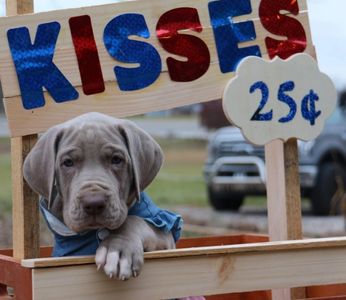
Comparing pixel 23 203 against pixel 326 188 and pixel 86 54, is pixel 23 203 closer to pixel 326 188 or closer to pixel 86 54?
pixel 86 54

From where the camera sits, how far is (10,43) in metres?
3.00

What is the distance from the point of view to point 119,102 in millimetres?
3168

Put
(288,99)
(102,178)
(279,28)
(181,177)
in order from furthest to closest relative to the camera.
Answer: (181,177), (279,28), (288,99), (102,178)

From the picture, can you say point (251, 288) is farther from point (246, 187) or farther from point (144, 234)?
point (246, 187)

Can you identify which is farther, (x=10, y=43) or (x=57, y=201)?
(x=10, y=43)

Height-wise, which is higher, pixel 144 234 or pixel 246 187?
pixel 246 187

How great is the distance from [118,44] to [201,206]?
10434 mm

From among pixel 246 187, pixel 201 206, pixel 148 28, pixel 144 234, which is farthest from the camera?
pixel 201 206

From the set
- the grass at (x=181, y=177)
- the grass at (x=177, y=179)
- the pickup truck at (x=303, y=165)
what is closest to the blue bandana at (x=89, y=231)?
the grass at (x=177, y=179)

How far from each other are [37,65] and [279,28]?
3.05ft

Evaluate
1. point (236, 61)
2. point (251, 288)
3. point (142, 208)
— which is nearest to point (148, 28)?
point (236, 61)

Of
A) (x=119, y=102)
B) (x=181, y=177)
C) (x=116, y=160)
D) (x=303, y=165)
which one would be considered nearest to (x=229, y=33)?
(x=119, y=102)

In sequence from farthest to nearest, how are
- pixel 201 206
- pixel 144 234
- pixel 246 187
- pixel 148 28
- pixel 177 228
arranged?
pixel 201 206 < pixel 246 187 < pixel 148 28 < pixel 177 228 < pixel 144 234

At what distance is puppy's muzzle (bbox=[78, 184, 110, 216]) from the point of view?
2549mm
